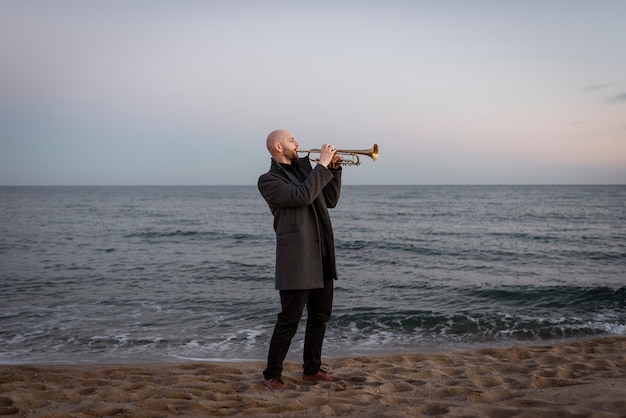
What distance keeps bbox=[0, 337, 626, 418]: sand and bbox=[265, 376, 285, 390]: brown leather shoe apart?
0.18ft

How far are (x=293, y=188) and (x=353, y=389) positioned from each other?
166 cm

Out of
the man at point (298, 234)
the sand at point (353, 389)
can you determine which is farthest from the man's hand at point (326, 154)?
the sand at point (353, 389)

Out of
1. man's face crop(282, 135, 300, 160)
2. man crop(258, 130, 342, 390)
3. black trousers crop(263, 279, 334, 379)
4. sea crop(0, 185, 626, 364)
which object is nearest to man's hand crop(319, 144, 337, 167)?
man crop(258, 130, 342, 390)

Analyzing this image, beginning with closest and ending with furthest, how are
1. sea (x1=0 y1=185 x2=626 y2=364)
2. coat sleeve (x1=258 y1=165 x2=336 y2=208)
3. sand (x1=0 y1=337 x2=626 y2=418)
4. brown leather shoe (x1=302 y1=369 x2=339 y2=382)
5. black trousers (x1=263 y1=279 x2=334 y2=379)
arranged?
sand (x1=0 y1=337 x2=626 y2=418), coat sleeve (x1=258 y1=165 x2=336 y2=208), black trousers (x1=263 y1=279 x2=334 y2=379), brown leather shoe (x1=302 y1=369 x2=339 y2=382), sea (x1=0 y1=185 x2=626 y2=364)

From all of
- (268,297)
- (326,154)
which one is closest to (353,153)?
(326,154)

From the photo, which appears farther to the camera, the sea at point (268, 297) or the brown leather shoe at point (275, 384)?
the sea at point (268, 297)

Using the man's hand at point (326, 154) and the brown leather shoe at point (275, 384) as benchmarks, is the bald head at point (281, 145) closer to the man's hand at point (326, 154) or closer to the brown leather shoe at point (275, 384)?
the man's hand at point (326, 154)

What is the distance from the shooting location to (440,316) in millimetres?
8484

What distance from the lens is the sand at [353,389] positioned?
3514mm

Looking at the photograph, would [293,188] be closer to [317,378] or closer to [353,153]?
[353,153]

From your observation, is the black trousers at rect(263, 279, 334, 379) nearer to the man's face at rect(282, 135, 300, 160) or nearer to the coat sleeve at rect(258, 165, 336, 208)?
the coat sleeve at rect(258, 165, 336, 208)

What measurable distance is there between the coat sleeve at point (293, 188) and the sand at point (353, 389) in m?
1.44

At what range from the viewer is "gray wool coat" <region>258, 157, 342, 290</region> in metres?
3.86

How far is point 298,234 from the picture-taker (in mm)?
3971
